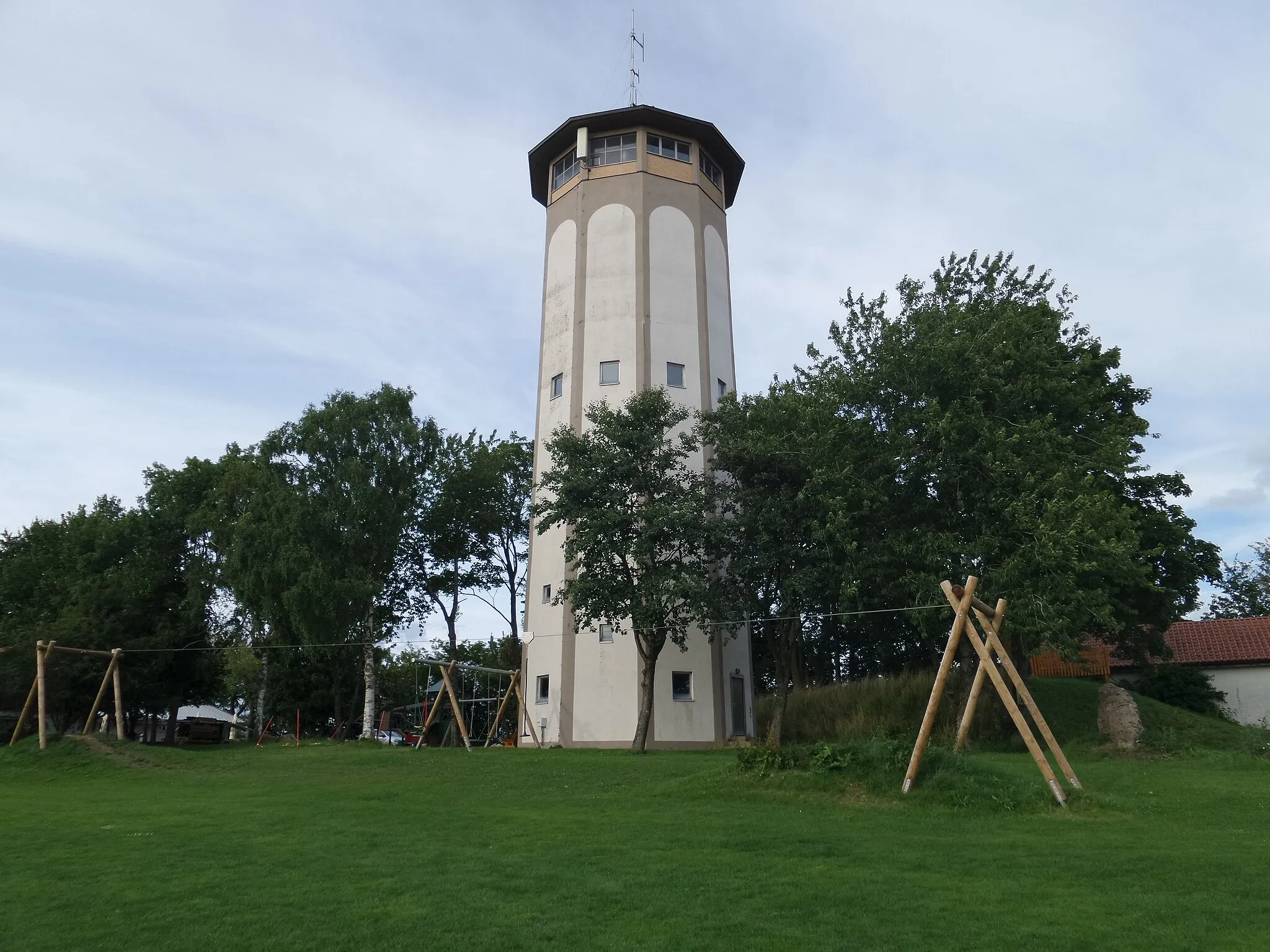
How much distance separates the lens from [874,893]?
8484 millimetres

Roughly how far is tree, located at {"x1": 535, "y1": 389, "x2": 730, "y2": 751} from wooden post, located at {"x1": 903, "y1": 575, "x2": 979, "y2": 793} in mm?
12380

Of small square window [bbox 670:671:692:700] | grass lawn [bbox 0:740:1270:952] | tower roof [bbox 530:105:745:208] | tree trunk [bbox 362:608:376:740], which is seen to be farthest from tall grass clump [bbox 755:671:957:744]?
tower roof [bbox 530:105:745:208]

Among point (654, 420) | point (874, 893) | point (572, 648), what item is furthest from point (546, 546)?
point (874, 893)

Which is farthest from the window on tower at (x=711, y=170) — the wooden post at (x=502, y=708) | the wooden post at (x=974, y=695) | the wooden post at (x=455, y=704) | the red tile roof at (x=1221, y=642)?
the wooden post at (x=974, y=695)

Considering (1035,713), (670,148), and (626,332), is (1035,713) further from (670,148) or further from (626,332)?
(670,148)

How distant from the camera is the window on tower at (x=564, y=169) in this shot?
3856cm

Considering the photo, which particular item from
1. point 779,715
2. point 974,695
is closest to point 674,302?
point 779,715

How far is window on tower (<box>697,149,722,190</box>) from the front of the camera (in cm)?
3909

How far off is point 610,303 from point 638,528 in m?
10.6

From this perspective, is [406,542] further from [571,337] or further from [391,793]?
[391,793]

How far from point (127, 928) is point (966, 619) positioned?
11811mm

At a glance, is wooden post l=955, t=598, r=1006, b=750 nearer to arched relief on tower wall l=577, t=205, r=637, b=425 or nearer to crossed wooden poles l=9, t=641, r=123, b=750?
arched relief on tower wall l=577, t=205, r=637, b=425

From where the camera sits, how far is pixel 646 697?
28.8 metres

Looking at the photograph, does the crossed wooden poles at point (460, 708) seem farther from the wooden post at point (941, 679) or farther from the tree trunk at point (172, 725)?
the wooden post at point (941, 679)
